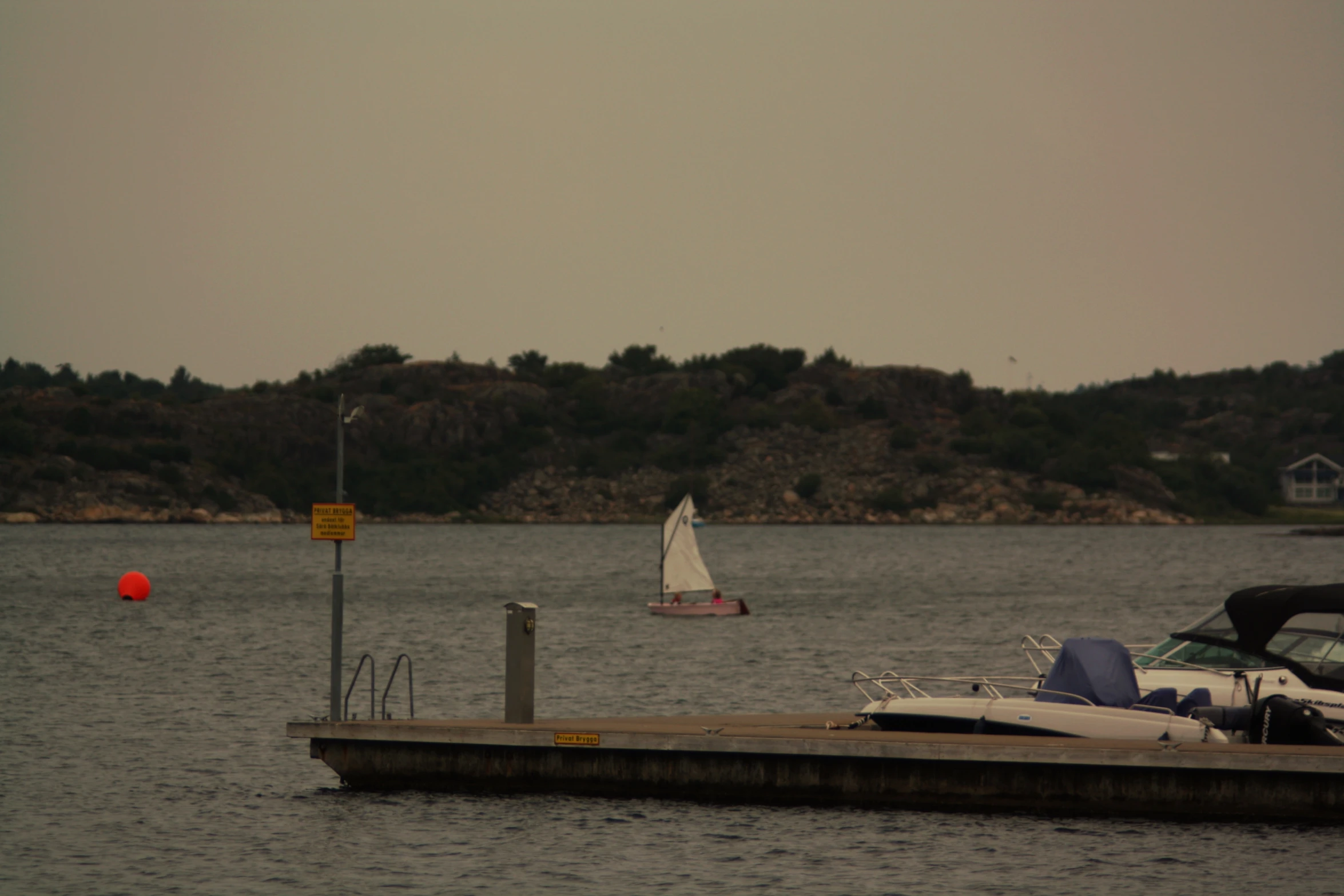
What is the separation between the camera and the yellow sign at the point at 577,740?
2633cm

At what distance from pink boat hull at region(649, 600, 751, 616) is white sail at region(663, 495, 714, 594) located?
1116mm

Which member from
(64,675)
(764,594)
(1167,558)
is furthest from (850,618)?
(1167,558)

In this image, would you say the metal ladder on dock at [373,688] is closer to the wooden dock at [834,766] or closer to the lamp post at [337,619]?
the lamp post at [337,619]

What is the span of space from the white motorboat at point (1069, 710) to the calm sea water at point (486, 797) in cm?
140

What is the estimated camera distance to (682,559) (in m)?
91.6

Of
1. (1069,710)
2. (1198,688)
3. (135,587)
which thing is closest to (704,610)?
(135,587)

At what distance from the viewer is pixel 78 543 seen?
199 metres

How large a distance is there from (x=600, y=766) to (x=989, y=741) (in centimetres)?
599

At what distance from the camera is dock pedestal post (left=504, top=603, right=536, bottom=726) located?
26.7 m

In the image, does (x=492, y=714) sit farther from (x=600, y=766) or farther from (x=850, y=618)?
(x=850, y=618)

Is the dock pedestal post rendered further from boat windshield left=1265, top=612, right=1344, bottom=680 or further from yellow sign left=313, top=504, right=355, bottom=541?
boat windshield left=1265, top=612, right=1344, bottom=680

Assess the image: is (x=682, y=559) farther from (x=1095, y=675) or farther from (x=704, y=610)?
(x=1095, y=675)

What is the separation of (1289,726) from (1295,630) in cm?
382

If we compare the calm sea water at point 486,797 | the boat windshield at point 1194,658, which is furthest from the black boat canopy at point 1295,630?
the calm sea water at point 486,797
